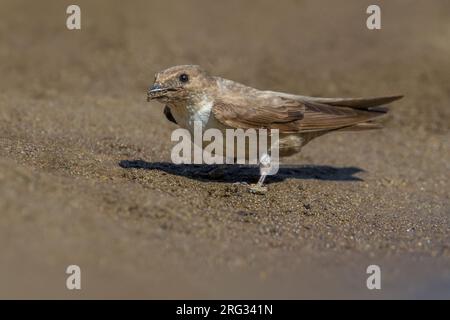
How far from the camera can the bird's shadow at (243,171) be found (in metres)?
6.48

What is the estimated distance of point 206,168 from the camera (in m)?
6.83

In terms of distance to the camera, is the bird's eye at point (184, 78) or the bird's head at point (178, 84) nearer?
the bird's head at point (178, 84)

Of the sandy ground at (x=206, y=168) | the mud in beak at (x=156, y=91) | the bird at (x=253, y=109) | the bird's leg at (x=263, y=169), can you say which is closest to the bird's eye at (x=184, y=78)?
the bird at (x=253, y=109)

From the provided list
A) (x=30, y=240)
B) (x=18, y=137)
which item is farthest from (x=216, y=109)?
(x=30, y=240)

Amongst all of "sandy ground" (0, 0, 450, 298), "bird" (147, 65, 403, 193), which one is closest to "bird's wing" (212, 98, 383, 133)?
"bird" (147, 65, 403, 193)

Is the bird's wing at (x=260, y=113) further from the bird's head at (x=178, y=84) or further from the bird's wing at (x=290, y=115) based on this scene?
the bird's head at (x=178, y=84)

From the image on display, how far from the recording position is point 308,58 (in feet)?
35.7

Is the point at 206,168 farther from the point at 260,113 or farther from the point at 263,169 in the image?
the point at 260,113

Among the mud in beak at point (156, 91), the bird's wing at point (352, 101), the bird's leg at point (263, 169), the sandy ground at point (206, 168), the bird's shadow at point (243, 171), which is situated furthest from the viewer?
the bird's wing at point (352, 101)

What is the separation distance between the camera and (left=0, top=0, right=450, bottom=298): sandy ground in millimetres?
4316

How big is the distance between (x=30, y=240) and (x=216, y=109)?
7.81 ft

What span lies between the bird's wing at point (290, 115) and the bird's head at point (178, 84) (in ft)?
0.79

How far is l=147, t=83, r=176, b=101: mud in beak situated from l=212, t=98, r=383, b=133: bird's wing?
1.49ft
